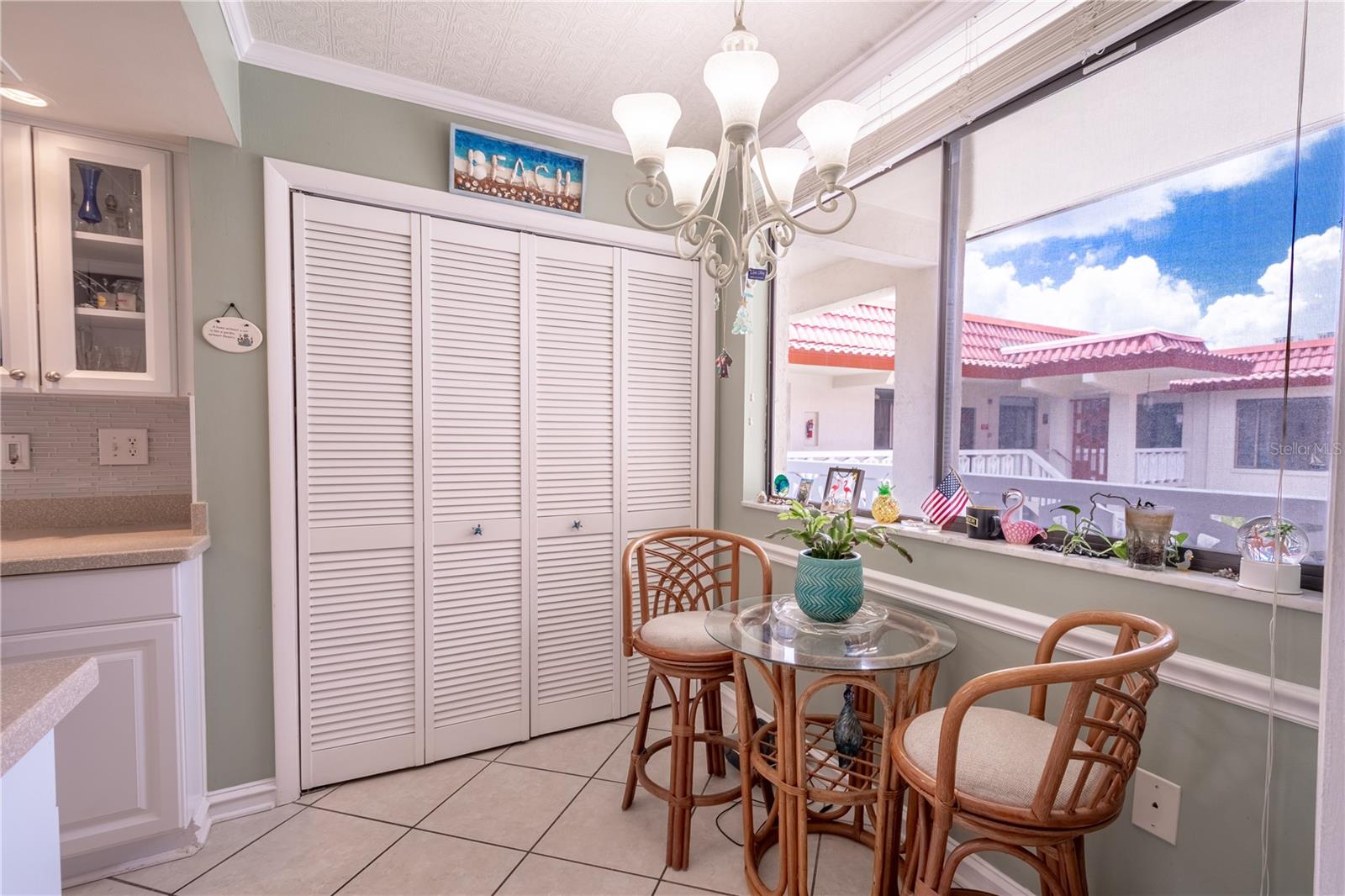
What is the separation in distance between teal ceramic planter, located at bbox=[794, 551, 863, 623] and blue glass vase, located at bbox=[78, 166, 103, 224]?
2533 mm

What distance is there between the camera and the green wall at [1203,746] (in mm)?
1078

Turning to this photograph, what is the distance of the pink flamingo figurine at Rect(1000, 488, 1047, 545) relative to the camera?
162 centimetres

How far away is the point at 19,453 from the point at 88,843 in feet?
4.28

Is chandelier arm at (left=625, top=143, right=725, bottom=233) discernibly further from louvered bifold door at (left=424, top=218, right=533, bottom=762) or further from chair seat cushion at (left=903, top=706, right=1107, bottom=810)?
chair seat cushion at (left=903, top=706, right=1107, bottom=810)

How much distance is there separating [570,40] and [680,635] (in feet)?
6.58

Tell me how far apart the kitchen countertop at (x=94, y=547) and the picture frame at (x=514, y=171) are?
1555 mm

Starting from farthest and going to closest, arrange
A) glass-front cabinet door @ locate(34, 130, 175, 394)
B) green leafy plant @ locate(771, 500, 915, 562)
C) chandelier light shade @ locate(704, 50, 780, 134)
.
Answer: glass-front cabinet door @ locate(34, 130, 175, 394)
green leafy plant @ locate(771, 500, 915, 562)
chandelier light shade @ locate(704, 50, 780, 134)

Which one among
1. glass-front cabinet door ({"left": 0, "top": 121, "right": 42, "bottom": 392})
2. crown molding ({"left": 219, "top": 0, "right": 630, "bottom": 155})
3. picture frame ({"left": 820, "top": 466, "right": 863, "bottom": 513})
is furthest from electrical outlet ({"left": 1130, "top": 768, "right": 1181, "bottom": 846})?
glass-front cabinet door ({"left": 0, "top": 121, "right": 42, "bottom": 392})

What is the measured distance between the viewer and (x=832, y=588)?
1618 millimetres

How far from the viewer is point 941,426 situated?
2012mm

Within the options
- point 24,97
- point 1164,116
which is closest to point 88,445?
point 24,97

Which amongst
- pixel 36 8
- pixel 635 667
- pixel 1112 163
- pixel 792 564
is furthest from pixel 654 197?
pixel 635 667

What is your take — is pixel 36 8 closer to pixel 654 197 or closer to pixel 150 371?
pixel 150 371

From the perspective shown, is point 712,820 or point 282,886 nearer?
point 282,886
